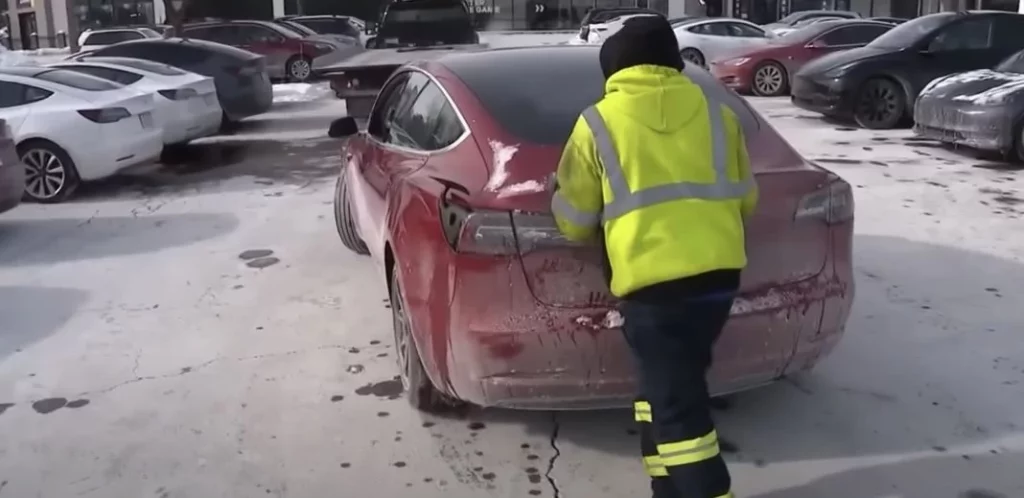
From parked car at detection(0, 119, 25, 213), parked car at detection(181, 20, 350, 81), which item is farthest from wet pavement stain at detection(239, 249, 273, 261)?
parked car at detection(181, 20, 350, 81)

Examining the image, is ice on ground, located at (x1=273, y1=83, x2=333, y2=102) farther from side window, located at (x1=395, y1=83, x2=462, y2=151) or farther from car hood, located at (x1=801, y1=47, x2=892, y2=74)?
side window, located at (x1=395, y1=83, x2=462, y2=151)

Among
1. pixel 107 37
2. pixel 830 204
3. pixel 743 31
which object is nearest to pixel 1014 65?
pixel 830 204

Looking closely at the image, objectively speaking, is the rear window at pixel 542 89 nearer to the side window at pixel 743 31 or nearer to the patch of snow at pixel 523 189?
the patch of snow at pixel 523 189

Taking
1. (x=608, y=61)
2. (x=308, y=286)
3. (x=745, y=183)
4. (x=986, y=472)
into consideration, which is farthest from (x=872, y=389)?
(x=308, y=286)

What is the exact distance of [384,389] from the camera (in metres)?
5.26

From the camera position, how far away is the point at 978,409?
15.9 ft

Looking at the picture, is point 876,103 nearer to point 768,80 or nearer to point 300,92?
point 768,80

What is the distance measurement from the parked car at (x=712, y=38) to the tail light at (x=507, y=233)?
65.4ft

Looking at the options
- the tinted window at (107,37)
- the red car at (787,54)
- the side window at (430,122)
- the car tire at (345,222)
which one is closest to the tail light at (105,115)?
the car tire at (345,222)

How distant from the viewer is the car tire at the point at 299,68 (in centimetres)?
2598

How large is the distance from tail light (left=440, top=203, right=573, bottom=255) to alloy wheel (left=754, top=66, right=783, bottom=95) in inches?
638

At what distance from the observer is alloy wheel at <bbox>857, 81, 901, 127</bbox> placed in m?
14.2

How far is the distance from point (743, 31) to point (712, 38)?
102 cm

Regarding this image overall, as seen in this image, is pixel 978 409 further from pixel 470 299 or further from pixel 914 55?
pixel 914 55
